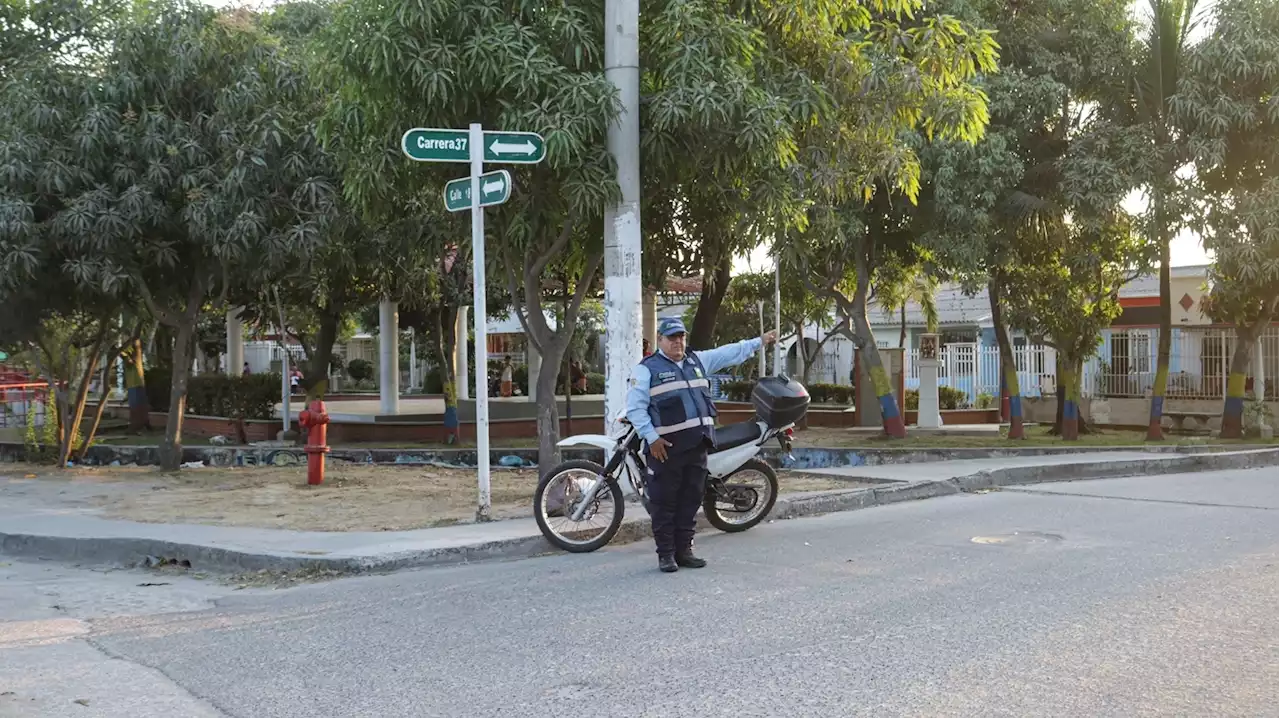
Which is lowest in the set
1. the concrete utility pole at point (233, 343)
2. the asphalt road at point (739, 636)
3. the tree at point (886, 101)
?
the asphalt road at point (739, 636)

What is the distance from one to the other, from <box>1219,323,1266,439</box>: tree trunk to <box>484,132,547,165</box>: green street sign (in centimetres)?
1549

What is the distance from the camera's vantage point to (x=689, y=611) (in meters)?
6.51

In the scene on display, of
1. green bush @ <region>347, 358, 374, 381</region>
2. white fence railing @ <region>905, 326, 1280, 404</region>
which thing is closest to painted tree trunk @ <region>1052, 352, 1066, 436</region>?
white fence railing @ <region>905, 326, 1280, 404</region>

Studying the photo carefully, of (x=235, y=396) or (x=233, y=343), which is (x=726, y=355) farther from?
(x=233, y=343)

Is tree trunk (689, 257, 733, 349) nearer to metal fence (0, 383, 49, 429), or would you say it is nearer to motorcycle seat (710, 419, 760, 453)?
motorcycle seat (710, 419, 760, 453)

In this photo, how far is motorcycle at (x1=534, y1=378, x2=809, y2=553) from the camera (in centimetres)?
873

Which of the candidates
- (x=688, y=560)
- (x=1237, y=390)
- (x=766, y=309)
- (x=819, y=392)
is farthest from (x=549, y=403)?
(x=766, y=309)

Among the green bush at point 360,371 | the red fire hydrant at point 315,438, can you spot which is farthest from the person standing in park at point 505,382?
the red fire hydrant at point 315,438

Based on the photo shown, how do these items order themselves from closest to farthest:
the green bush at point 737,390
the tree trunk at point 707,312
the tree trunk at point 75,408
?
1. the tree trunk at point 75,408
2. the tree trunk at point 707,312
3. the green bush at point 737,390

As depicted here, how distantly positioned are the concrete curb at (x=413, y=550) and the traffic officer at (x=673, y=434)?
4.67 feet

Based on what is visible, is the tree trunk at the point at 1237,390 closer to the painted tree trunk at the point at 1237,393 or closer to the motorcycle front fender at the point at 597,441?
the painted tree trunk at the point at 1237,393

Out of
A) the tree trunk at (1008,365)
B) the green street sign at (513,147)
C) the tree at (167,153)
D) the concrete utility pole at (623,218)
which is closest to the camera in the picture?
the green street sign at (513,147)

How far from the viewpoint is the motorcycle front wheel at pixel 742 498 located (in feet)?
30.7

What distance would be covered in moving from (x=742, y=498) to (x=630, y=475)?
97 centimetres
